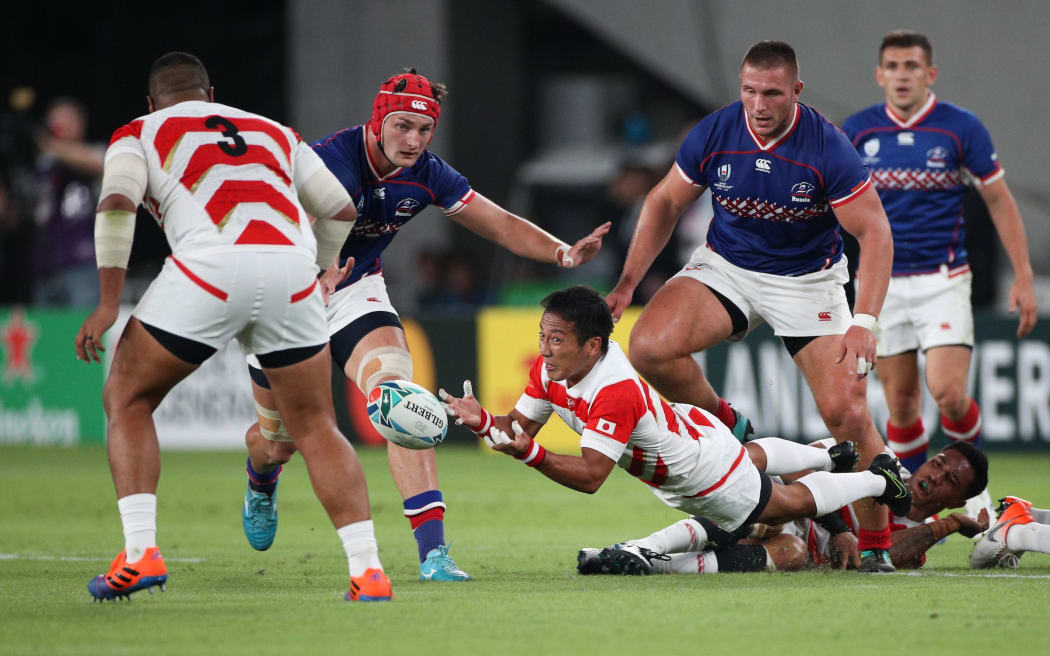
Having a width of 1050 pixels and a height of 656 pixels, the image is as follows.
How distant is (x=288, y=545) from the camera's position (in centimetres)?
830

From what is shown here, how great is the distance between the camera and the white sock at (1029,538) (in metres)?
6.67

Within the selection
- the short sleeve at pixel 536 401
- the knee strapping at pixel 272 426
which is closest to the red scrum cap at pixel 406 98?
the short sleeve at pixel 536 401

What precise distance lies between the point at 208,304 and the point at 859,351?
2778 mm

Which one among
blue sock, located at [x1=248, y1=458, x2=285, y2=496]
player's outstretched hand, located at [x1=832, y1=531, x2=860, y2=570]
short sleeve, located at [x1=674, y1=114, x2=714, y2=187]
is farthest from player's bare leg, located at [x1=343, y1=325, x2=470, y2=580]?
player's outstretched hand, located at [x1=832, y1=531, x2=860, y2=570]

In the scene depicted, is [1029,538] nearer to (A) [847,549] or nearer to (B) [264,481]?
(A) [847,549]

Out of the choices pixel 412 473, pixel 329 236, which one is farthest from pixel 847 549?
pixel 329 236

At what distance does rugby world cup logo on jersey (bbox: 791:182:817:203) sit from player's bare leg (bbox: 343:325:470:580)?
1945 millimetres

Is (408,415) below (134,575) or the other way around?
the other way around

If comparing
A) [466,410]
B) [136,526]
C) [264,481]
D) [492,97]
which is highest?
[492,97]

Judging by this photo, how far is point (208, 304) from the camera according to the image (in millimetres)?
5488

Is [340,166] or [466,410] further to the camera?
[340,166]

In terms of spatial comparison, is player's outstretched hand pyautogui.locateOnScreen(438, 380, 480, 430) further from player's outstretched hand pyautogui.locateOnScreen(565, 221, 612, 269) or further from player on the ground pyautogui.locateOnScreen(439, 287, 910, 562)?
player's outstretched hand pyautogui.locateOnScreen(565, 221, 612, 269)

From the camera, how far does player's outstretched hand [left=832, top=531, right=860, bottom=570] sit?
6930 millimetres

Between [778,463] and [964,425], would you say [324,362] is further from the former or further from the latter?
[964,425]
